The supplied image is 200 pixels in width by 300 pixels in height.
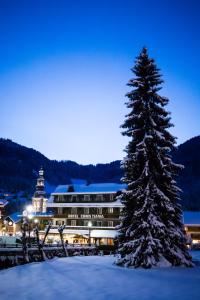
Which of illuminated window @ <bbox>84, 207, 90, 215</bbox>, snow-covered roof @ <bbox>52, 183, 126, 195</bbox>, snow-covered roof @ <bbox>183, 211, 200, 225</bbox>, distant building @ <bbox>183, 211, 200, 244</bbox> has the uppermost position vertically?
snow-covered roof @ <bbox>52, 183, 126, 195</bbox>

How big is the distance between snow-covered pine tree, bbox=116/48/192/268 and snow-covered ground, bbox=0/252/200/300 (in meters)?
1.90

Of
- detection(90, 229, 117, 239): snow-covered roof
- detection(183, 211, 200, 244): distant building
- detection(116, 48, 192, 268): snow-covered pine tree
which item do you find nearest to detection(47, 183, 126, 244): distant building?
detection(90, 229, 117, 239): snow-covered roof

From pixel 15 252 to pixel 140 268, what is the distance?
2011 centimetres

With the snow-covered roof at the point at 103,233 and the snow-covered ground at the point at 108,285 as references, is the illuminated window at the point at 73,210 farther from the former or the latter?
the snow-covered ground at the point at 108,285

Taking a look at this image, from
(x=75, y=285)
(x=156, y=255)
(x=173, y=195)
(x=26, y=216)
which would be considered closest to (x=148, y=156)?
(x=173, y=195)

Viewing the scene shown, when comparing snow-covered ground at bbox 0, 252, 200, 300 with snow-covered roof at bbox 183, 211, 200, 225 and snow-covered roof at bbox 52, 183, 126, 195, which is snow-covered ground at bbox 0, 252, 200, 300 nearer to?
snow-covered roof at bbox 52, 183, 126, 195

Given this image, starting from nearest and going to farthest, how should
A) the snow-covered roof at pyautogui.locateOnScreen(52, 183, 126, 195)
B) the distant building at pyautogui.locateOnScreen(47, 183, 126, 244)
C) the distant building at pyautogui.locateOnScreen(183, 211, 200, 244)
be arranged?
the distant building at pyautogui.locateOnScreen(47, 183, 126, 244), the snow-covered roof at pyautogui.locateOnScreen(52, 183, 126, 195), the distant building at pyautogui.locateOnScreen(183, 211, 200, 244)

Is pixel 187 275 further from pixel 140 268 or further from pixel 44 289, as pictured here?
pixel 44 289

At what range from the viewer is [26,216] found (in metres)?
33.9

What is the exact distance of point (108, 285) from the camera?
615 inches

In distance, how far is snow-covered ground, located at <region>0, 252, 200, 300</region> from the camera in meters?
13.4

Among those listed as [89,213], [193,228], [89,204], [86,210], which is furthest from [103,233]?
[193,228]

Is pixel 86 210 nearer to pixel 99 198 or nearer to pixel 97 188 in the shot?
pixel 99 198

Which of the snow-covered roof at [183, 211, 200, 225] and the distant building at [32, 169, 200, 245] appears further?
the snow-covered roof at [183, 211, 200, 225]
